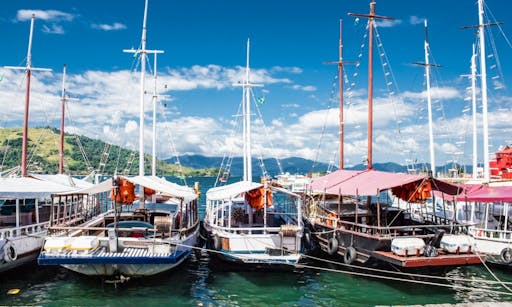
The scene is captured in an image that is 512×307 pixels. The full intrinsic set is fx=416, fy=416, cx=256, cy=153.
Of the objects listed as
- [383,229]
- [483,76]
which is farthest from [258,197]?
[483,76]

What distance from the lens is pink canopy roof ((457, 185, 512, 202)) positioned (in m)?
19.7

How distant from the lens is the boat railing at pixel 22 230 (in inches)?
698

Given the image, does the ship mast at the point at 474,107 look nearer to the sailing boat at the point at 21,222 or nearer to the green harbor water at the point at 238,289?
the green harbor water at the point at 238,289

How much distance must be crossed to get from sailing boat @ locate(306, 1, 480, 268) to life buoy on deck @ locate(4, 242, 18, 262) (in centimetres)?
1429

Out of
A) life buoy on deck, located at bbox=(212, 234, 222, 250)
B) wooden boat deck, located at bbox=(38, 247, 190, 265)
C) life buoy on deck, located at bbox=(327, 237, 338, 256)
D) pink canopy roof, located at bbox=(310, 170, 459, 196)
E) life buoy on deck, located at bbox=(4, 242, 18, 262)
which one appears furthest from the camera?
life buoy on deck, located at bbox=(327, 237, 338, 256)

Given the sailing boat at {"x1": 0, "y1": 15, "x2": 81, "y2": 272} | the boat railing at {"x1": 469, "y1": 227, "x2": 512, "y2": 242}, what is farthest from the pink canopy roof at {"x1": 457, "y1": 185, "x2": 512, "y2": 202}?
the sailing boat at {"x1": 0, "y1": 15, "x2": 81, "y2": 272}

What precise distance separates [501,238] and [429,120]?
18.7 m

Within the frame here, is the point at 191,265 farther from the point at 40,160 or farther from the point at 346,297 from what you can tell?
the point at 40,160

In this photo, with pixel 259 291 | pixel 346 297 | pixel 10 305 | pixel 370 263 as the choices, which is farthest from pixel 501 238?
pixel 10 305

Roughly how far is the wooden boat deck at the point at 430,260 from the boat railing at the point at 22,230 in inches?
623

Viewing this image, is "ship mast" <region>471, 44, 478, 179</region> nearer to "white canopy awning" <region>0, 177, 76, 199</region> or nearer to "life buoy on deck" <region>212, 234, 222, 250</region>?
"life buoy on deck" <region>212, 234, 222, 250</region>

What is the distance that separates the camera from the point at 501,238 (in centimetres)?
1952

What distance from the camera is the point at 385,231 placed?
1953cm

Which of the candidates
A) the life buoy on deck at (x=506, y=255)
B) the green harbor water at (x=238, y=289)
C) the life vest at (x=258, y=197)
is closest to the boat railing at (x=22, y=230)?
the green harbor water at (x=238, y=289)
